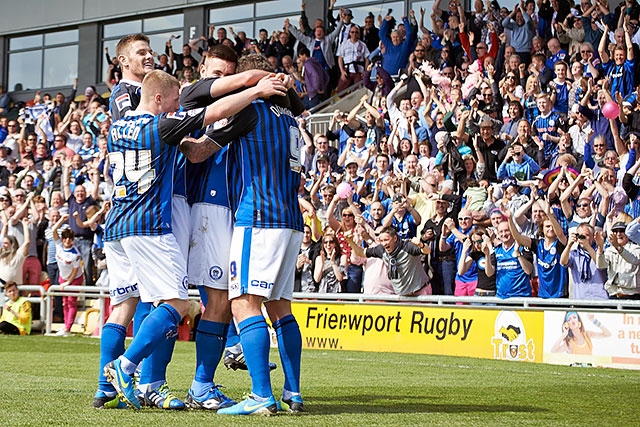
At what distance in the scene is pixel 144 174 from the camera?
6336 millimetres

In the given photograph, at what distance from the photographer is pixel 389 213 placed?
15.6 metres

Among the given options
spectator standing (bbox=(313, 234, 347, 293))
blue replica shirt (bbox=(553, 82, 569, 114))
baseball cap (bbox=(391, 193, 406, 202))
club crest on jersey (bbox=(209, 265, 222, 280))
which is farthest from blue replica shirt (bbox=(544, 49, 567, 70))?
club crest on jersey (bbox=(209, 265, 222, 280))

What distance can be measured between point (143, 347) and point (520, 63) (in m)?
12.4

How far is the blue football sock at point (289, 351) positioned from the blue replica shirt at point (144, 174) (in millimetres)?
957

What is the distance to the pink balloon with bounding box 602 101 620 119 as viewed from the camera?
14.9 meters

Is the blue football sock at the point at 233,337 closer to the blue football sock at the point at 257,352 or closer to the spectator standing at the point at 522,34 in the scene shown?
the blue football sock at the point at 257,352

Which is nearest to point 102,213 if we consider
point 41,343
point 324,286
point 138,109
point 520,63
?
point 41,343

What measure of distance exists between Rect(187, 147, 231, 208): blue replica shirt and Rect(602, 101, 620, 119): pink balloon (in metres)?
9.71

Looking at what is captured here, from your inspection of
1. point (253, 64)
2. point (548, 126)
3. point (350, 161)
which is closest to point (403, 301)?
point (548, 126)

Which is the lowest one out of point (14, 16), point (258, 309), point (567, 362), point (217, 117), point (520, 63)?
point (567, 362)

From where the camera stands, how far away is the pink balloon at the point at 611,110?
14.9 m

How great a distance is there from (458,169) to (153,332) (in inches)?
411

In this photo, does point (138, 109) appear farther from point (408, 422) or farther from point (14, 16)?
point (14, 16)

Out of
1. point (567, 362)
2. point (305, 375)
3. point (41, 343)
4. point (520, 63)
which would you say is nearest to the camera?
point (305, 375)
